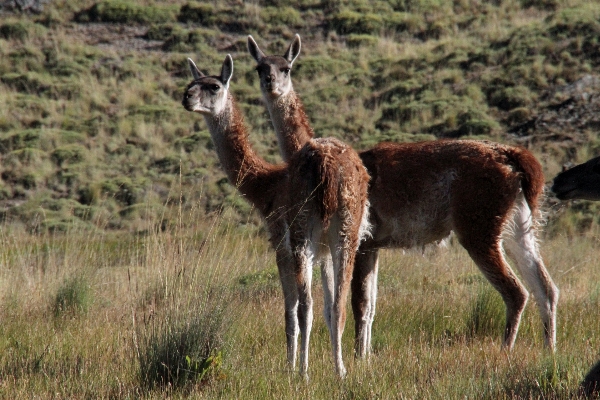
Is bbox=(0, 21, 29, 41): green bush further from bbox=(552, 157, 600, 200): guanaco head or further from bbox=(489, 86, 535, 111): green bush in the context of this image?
bbox=(552, 157, 600, 200): guanaco head

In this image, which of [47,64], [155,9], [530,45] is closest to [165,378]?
[530,45]

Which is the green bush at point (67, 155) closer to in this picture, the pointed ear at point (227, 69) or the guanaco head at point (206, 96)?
the pointed ear at point (227, 69)

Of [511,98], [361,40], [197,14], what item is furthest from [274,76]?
[197,14]

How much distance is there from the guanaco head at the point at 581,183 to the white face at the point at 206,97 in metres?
3.57

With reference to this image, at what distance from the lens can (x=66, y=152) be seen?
71.7 feet

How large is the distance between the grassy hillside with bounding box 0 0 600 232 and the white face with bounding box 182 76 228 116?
23.9ft

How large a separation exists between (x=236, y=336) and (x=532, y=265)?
9.97 feet

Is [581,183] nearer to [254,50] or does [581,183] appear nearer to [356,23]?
[254,50]

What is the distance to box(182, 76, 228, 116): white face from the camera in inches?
298

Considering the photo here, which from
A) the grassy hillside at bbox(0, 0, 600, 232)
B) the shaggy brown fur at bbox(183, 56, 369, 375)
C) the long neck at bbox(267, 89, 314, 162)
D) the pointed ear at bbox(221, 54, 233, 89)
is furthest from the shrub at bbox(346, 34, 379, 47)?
the shaggy brown fur at bbox(183, 56, 369, 375)

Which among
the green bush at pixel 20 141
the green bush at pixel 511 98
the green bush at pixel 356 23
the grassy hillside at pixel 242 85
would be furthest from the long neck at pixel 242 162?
the green bush at pixel 356 23

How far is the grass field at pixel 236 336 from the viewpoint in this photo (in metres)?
5.21

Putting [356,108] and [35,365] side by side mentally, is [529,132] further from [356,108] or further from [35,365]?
[35,365]

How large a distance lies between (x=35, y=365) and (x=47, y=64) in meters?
25.1
